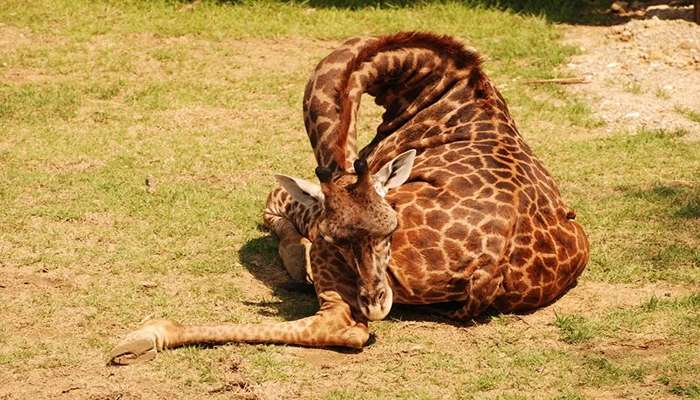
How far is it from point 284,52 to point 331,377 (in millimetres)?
7445

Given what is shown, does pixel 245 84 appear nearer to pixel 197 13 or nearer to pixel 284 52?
pixel 284 52

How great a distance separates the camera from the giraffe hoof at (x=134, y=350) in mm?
6840

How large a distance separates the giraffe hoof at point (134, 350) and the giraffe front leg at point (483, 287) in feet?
6.32

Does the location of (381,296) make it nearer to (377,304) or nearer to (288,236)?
(377,304)

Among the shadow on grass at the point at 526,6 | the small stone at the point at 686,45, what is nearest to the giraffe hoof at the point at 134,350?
the small stone at the point at 686,45

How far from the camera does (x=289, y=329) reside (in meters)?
7.10

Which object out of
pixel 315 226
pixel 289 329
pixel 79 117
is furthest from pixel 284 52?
pixel 289 329

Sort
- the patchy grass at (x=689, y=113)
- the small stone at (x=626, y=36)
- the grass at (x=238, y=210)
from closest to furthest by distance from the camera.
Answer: the grass at (x=238, y=210) < the patchy grass at (x=689, y=113) < the small stone at (x=626, y=36)

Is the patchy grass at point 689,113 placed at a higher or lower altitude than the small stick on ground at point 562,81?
higher

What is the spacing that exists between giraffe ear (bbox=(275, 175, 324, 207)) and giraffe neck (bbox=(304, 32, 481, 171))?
3.04 ft

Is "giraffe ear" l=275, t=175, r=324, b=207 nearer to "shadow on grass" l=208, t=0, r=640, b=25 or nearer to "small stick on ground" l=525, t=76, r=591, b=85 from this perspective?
"small stick on ground" l=525, t=76, r=591, b=85

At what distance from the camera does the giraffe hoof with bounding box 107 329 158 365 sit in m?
6.84

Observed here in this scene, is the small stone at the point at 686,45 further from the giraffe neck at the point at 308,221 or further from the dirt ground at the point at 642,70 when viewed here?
the giraffe neck at the point at 308,221

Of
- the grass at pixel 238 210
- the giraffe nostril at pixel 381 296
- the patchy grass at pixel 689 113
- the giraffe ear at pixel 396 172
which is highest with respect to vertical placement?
the giraffe ear at pixel 396 172
